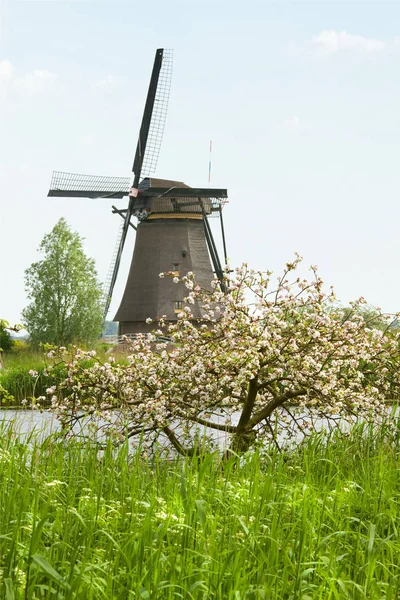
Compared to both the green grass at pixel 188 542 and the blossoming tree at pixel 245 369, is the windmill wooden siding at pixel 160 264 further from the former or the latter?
the green grass at pixel 188 542

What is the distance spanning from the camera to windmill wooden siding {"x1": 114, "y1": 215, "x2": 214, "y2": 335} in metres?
32.2

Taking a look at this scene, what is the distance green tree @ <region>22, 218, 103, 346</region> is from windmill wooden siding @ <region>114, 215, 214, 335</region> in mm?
4192

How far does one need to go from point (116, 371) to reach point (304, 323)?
235cm

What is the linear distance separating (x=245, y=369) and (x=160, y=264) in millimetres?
24882

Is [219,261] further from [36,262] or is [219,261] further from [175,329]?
[175,329]

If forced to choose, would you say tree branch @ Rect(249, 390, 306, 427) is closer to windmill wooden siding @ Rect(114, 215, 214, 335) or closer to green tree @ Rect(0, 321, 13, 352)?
windmill wooden siding @ Rect(114, 215, 214, 335)

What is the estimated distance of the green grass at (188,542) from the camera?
3309mm

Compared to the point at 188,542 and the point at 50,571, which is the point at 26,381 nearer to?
the point at 188,542

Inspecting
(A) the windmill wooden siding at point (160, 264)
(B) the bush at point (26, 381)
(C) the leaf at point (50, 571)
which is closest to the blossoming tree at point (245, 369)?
(C) the leaf at point (50, 571)

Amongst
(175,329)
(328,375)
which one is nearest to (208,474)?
A: (328,375)

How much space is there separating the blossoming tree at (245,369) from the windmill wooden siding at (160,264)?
22838 millimetres

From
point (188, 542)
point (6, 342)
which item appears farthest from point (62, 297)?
point (188, 542)

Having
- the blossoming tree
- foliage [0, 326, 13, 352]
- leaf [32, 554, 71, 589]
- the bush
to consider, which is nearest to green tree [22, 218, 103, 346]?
foliage [0, 326, 13, 352]

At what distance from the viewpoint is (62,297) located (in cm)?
3691
